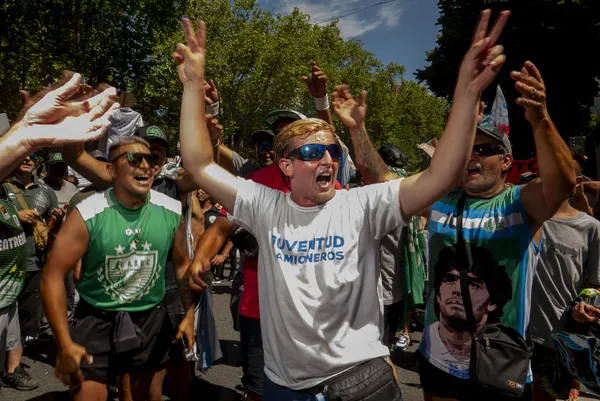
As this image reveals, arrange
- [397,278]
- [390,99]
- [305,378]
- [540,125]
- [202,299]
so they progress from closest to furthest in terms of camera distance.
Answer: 1. [305,378]
2. [540,125]
3. [202,299]
4. [397,278]
5. [390,99]

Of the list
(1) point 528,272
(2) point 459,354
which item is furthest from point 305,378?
(1) point 528,272

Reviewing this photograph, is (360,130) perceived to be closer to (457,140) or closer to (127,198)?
(457,140)

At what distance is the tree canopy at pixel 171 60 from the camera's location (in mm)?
17594

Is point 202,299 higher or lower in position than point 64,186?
lower

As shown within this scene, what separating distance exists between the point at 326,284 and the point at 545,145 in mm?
1154

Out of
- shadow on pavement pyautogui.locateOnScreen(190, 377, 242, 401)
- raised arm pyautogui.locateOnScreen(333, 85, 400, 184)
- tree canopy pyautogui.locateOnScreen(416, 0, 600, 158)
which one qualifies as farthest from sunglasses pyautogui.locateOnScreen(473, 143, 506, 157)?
tree canopy pyautogui.locateOnScreen(416, 0, 600, 158)

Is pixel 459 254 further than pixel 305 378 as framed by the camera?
Yes

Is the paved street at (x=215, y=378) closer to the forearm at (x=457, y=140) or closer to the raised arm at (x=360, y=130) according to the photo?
the raised arm at (x=360, y=130)

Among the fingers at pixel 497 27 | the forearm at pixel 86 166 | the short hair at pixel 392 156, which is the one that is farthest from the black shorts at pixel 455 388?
the short hair at pixel 392 156

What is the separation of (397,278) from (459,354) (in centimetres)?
207

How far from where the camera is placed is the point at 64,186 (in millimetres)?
7020

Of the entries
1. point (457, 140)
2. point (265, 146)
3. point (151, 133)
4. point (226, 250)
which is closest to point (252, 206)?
point (457, 140)

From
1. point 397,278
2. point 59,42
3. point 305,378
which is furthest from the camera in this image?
point 59,42

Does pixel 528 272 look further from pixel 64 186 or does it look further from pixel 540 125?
pixel 64 186
